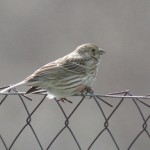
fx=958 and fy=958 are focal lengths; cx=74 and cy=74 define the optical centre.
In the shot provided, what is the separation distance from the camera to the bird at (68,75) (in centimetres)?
750

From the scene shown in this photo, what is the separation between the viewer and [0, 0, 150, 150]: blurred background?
37.1ft

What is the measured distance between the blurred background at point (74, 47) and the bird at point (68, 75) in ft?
8.48

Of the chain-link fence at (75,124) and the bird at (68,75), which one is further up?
the bird at (68,75)

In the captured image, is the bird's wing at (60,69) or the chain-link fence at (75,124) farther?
the chain-link fence at (75,124)

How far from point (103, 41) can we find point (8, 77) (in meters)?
2.12

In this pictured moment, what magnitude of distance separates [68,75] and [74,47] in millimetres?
5936

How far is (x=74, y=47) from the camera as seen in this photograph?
13.8 m

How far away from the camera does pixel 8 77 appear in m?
12.9

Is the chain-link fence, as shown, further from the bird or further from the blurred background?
the bird

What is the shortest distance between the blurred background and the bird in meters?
2.58

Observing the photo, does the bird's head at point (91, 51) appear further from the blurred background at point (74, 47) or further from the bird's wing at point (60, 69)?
the blurred background at point (74, 47)

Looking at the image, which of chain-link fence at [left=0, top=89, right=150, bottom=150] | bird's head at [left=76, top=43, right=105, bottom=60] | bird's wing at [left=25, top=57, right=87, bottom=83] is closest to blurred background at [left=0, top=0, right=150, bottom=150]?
chain-link fence at [left=0, top=89, right=150, bottom=150]

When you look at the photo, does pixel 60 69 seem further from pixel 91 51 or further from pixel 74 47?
pixel 74 47

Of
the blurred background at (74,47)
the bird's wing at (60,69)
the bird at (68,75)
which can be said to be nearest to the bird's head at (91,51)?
the bird at (68,75)
